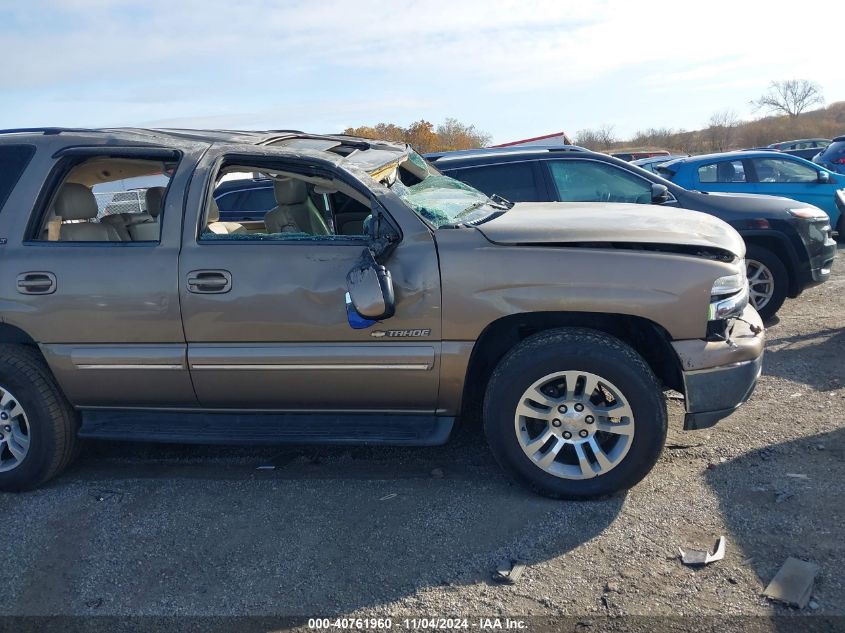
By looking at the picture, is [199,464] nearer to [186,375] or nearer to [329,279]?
[186,375]

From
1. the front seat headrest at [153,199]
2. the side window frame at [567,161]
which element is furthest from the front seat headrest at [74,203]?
the side window frame at [567,161]

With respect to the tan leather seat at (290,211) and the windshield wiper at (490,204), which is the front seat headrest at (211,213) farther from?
the windshield wiper at (490,204)

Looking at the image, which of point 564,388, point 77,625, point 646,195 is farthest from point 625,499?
point 646,195

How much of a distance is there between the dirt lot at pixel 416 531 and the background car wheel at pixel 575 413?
6.6 inches

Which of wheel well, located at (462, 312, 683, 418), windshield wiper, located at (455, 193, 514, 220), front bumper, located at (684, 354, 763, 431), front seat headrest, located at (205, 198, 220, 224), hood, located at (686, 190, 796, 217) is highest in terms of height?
front seat headrest, located at (205, 198, 220, 224)

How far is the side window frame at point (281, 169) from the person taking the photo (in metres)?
3.86

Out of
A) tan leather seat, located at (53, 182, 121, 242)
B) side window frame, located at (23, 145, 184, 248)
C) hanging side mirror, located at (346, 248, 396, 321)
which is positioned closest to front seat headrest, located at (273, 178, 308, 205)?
side window frame, located at (23, 145, 184, 248)

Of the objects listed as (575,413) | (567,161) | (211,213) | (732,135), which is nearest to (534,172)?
(567,161)

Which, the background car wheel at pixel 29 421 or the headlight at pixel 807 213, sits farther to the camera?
the headlight at pixel 807 213

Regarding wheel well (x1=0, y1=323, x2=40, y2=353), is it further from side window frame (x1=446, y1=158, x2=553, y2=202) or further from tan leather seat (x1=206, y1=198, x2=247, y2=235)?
side window frame (x1=446, y1=158, x2=553, y2=202)

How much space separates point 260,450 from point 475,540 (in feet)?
5.95

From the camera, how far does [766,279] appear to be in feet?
22.6

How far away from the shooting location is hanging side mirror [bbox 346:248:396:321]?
358 cm

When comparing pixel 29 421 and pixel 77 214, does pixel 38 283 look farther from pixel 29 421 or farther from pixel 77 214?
pixel 29 421
